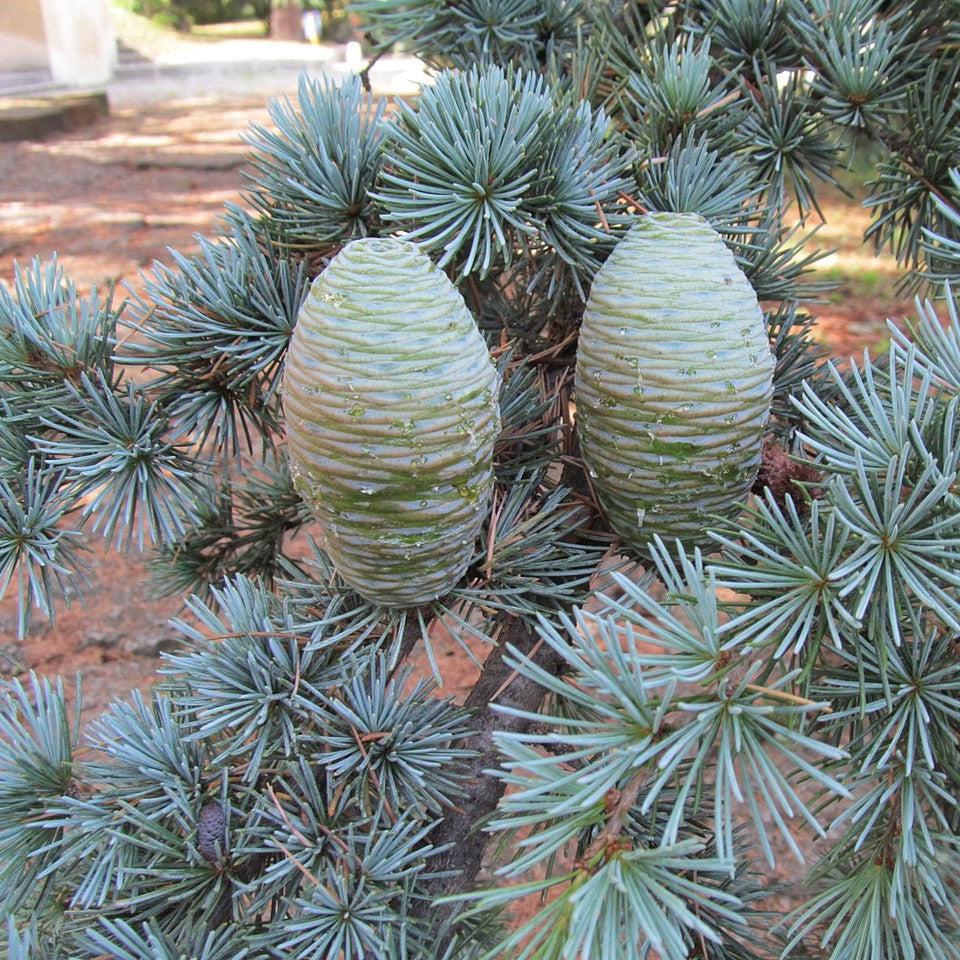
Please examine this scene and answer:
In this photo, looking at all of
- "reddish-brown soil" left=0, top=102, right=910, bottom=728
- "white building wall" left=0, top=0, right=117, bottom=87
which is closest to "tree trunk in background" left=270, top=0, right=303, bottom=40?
"white building wall" left=0, top=0, right=117, bottom=87

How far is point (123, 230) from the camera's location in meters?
2.84

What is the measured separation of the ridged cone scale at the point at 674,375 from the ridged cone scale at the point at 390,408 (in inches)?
2.5

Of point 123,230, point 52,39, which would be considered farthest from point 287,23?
point 123,230

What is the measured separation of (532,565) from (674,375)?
0.12 metres

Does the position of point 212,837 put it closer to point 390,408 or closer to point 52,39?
point 390,408

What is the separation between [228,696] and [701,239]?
32cm

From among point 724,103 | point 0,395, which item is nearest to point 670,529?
point 724,103

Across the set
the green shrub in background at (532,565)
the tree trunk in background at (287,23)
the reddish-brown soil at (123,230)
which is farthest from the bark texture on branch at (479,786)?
the tree trunk in background at (287,23)

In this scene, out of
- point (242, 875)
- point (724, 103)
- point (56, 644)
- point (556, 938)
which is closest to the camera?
point (556, 938)

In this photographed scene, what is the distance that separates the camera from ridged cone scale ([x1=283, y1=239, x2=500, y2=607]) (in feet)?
1.24

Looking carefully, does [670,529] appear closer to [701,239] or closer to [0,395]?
[701,239]

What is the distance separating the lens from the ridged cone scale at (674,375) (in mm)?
418

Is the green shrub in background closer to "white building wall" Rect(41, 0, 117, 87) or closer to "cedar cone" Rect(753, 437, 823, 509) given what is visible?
"cedar cone" Rect(753, 437, 823, 509)

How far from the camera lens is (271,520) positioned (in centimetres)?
73
